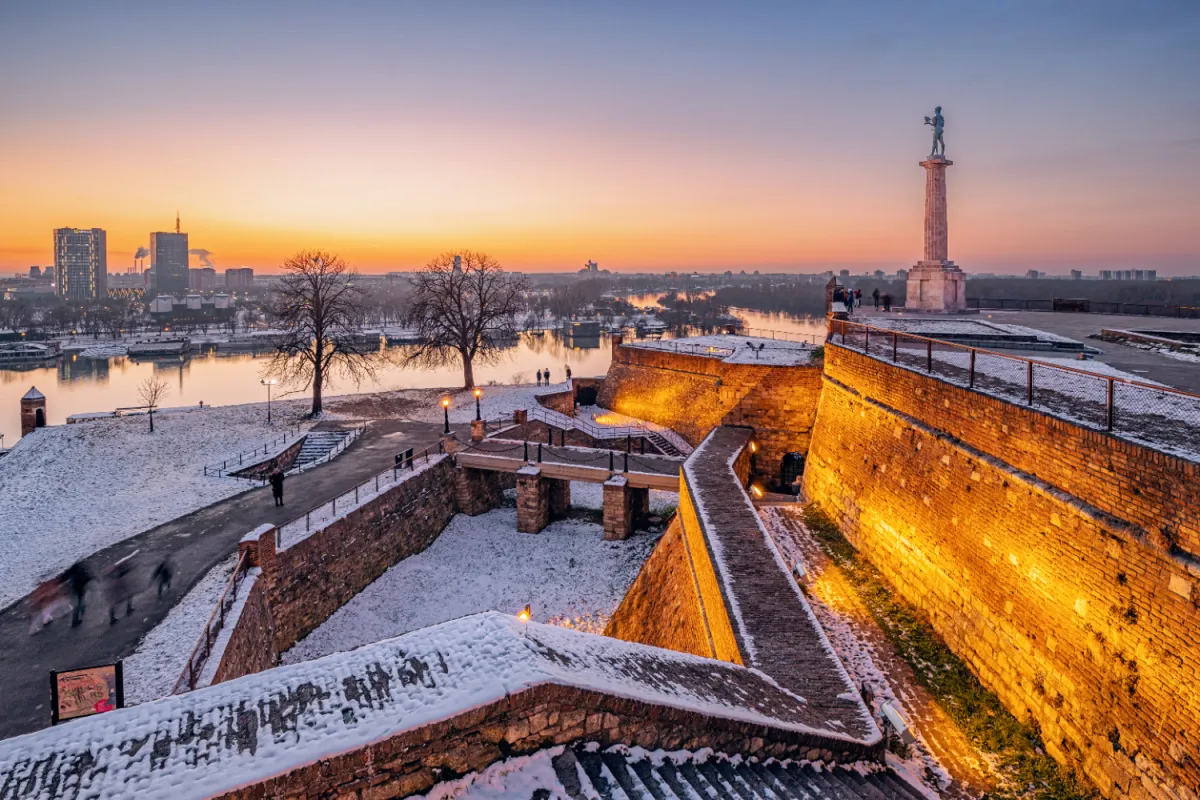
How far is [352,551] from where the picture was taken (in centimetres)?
1413

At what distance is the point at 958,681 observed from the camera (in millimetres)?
7414

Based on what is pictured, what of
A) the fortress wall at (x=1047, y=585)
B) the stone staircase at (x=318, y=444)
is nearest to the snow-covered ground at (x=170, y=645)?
the stone staircase at (x=318, y=444)

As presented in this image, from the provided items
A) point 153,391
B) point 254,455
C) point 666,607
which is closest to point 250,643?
point 666,607

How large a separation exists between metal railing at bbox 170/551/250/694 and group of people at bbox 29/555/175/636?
1.10 metres

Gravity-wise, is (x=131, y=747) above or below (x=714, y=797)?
above

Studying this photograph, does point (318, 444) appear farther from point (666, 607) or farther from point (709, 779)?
point (709, 779)

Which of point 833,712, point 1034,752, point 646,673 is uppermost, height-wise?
point 646,673

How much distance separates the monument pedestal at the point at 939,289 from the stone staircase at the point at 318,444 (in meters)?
19.0

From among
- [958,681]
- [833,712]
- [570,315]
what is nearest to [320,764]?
[833,712]

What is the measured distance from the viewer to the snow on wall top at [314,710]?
3557mm

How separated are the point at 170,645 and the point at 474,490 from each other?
409 inches

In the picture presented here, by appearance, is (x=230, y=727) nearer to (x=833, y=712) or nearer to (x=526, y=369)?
(x=833, y=712)

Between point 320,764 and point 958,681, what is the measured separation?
657cm

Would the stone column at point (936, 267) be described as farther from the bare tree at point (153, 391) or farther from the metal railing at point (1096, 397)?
the bare tree at point (153, 391)
